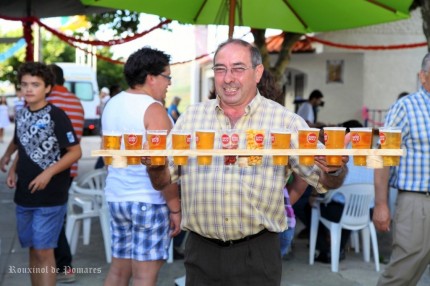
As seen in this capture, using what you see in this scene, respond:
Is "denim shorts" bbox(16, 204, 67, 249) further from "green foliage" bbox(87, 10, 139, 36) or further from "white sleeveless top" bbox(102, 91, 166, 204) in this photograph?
"green foliage" bbox(87, 10, 139, 36)


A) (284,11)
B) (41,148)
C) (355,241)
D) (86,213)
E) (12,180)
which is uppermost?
(284,11)

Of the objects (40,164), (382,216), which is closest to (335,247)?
(382,216)

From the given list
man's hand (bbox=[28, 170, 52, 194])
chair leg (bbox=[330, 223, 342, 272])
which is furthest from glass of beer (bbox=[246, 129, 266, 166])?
chair leg (bbox=[330, 223, 342, 272])

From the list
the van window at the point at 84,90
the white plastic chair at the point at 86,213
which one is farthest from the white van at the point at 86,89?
the white plastic chair at the point at 86,213

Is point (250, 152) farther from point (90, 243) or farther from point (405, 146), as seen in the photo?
point (90, 243)

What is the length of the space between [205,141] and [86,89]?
2649 centimetres

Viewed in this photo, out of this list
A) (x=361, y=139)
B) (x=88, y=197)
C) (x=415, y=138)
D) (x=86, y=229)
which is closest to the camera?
(x=361, y=139)

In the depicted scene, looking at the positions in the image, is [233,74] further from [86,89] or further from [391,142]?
[86,89]

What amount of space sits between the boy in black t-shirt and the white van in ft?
78.4

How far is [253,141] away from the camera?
3.27m

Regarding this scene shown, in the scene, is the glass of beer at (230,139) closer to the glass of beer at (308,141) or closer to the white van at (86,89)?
the glass of beer at (308,141)

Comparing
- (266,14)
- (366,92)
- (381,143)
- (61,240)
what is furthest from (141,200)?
(366,92)

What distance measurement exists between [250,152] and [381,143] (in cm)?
66

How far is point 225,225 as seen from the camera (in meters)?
3.52
